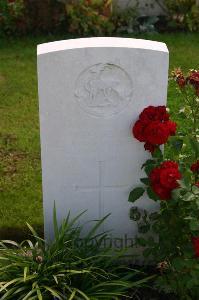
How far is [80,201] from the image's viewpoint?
153 inches

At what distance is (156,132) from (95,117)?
37 centimetres

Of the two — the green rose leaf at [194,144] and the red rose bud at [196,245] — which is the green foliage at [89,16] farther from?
the red rose bud at [196,245]

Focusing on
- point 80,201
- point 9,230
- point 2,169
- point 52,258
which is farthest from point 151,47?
point 2,169

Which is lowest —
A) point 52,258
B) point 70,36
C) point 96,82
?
point 52,258

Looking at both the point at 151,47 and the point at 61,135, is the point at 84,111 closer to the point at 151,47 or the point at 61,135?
the point at 61,135

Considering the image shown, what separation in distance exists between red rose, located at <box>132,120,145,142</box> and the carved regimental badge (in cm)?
15

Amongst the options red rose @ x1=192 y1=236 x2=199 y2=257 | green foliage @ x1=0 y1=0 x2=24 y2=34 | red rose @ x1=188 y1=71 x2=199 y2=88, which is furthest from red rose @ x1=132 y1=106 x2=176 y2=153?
green foliage @ x1=0 y1=0 x2=24 y2=34

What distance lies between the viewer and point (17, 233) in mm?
4355

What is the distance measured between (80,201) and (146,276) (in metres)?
0.61

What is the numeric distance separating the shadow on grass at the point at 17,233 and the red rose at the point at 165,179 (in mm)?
1174

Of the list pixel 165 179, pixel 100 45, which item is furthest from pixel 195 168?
pixel 100 45

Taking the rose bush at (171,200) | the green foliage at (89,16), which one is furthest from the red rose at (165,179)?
the green foliage at (89,16)

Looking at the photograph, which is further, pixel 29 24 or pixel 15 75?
pixel 29 24

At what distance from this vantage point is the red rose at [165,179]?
3.37m
